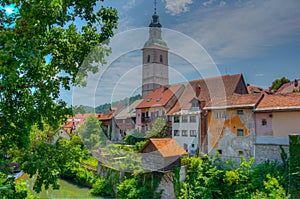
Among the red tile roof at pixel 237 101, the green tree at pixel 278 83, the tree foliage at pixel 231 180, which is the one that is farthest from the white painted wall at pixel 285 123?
the green tree at pixel 278 83

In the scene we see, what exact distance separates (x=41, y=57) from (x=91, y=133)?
883 cm

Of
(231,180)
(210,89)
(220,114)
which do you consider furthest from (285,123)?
(210,89)

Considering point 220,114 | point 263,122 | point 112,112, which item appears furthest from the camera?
point 112,112

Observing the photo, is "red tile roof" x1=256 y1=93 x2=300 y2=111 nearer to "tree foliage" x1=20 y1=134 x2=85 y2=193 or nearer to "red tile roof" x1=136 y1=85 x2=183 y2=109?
"red tile roof" x1=136 y1=85 x2=183 y2=109

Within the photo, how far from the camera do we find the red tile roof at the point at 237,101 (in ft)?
30.4

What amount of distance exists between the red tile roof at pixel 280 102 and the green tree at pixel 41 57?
23.2 ft

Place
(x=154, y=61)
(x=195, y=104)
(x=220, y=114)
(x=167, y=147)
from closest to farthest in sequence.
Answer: (x=167, y=147)
(x=220, y=114)
(x=195, y=104)
(x=154, y=61)

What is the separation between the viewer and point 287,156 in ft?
26.7

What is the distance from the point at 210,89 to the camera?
12375mm

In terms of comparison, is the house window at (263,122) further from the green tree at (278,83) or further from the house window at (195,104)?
the green tree at (278,83)

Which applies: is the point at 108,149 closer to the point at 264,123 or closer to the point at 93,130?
the point at 93,130

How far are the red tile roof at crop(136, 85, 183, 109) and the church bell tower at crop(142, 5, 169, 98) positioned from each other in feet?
1.37

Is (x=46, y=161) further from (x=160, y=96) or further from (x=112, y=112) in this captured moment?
Answer: (x=160, y=96)

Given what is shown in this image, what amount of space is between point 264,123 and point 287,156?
53.0 inches
